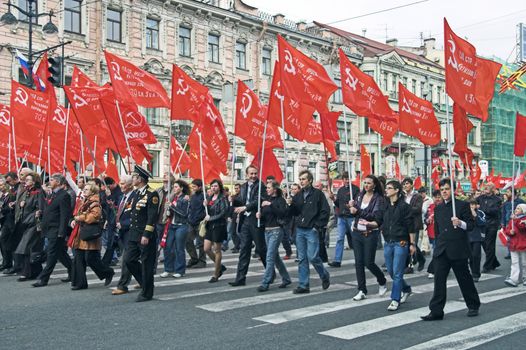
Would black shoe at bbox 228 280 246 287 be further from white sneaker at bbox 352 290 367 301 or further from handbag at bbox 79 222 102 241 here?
handbag at bbox 79 222 102 241

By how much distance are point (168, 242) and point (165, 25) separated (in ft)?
82.0

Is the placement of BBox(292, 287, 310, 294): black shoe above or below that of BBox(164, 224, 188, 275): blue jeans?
below

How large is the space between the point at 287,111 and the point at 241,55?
26.8m

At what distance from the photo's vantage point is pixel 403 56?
5406cm

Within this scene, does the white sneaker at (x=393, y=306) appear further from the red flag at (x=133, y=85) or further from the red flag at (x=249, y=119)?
the red flag at (x=249, y=119)

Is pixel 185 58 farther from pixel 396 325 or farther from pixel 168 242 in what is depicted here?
pixel 396 325

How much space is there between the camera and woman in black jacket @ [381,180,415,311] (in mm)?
8250

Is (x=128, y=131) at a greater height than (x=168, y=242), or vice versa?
(x=128, y=131)

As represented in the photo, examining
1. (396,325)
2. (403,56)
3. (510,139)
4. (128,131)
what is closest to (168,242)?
(128,131)

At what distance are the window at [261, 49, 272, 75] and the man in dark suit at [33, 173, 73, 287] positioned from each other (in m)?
30.9

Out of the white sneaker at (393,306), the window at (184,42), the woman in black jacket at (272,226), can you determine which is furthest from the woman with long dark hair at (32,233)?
the window at (184,42)

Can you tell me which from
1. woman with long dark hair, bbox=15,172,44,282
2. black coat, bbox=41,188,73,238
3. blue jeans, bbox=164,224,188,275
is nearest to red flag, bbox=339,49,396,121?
blue jeans, bbox=164,224,188,275

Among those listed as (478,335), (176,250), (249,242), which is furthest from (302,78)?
(478,335)

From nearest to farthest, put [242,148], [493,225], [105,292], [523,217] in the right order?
1. [105,292]
2. [523,217]
3. [493,225]
4. [242,148]
